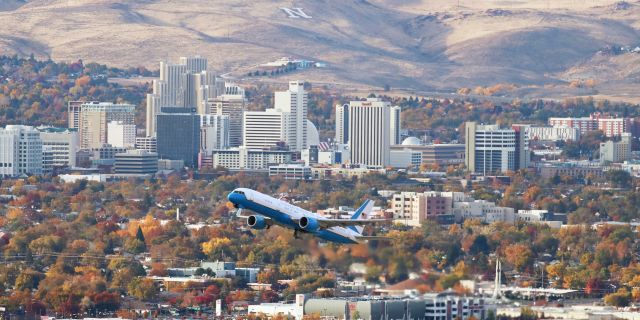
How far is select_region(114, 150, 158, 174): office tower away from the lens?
19388 cm

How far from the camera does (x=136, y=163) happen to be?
639ft

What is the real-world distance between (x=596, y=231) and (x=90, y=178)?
194 feet

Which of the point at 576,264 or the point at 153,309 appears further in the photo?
the point at 576,264

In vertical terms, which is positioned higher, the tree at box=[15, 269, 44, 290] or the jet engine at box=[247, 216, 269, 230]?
the jet engine at box=[247, 216, 269, 230]

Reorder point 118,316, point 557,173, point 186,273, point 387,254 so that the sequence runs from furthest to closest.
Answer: point 557,173, point 186,273, point 118,316, point 387,254

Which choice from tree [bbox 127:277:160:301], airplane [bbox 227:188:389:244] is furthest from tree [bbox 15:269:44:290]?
airplane [bbox 227:188:389:244]

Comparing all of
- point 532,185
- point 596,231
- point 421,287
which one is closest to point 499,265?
point 421,287

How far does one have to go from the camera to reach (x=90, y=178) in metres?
183

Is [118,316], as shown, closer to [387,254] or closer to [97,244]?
[387,254]

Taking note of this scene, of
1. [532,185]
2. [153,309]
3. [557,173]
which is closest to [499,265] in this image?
[153,309]

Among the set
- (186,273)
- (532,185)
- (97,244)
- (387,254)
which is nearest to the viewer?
(387,254)

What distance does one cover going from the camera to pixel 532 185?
182750mm

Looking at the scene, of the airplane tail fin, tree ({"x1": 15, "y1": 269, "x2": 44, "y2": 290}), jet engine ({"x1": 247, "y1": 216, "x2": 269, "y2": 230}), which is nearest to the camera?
jet engine ({"x1": 247, "y1": 216, "x2": 269, "y2": 230})

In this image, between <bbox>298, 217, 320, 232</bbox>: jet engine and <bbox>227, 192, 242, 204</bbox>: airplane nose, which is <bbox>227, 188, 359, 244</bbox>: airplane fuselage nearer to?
<bbox>227, 192, 242, 204</bbox>: airplane nose
